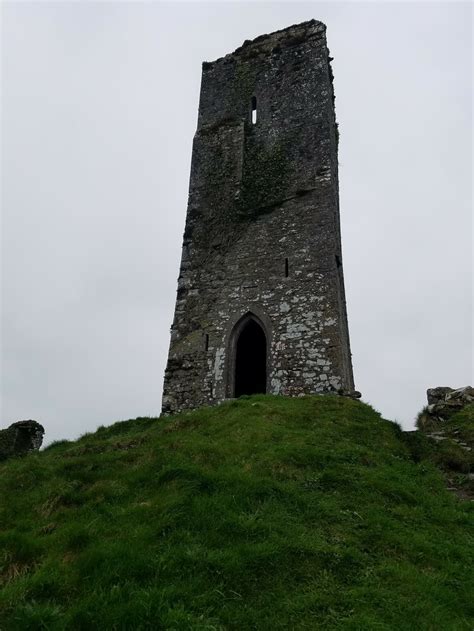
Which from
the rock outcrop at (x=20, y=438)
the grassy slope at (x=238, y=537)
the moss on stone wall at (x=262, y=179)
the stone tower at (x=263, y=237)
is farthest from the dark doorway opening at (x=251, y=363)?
the grassy slope at (x=238, y=537)

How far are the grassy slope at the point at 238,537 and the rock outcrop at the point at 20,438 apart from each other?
3197mm

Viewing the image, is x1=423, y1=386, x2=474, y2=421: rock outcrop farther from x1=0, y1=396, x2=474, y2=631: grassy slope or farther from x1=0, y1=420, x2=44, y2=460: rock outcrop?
x1=0, y1=420, x2=44, y2=460: rock outcrop

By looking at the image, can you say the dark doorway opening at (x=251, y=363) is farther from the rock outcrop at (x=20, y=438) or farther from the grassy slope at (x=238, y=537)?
the grassy slope at (x=238, y=537)

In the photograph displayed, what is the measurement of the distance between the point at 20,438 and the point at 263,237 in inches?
349

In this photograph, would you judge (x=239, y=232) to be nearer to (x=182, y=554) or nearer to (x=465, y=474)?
(x=465, y=474)

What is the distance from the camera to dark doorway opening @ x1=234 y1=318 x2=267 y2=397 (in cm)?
1781

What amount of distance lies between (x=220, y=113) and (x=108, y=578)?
17.4 metres

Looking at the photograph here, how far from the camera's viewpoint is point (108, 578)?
→ 5941 mm

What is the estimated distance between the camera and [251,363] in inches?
756

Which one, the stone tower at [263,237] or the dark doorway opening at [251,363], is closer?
the stone tower at [263,237]

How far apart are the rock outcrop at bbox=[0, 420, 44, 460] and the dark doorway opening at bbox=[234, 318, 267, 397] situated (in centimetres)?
613

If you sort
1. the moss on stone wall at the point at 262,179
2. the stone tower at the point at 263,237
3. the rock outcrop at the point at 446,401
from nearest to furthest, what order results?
1. the rock outcrop at the point at 446,401
2. the stone tower at the point at 263,237
3. the moss on stone wall at the point at 262,179

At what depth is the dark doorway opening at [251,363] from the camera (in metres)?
17.8

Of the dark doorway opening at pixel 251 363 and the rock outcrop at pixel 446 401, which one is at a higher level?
the dark doorway opening at pixel 251 363
